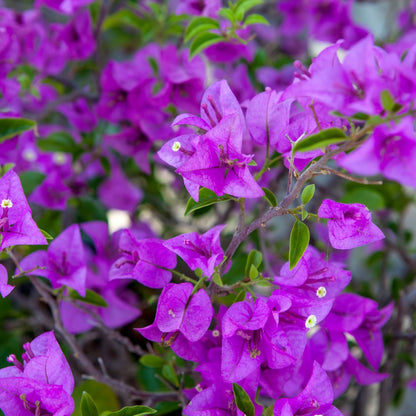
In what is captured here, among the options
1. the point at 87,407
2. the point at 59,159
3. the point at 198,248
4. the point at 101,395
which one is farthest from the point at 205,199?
the point at 59,159

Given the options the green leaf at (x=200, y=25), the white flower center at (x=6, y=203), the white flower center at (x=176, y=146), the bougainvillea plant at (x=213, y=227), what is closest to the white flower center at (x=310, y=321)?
the bougainvillea plant at (x=213, y=227)

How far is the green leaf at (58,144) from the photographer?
1.02 metres

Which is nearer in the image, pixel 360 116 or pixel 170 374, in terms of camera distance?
pixel 360 116

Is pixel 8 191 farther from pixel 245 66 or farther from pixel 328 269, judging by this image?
pixel 245 66

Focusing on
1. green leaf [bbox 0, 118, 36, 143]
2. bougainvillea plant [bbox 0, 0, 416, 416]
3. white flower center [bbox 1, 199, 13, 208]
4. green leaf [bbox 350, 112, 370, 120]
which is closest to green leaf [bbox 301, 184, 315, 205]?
bougainvillea plant [bbox 0, 0, 416, 416]

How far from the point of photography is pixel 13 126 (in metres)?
0.72

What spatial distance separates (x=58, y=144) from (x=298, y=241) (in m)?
0.67

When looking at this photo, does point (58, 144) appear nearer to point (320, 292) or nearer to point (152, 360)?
point (152, 360)

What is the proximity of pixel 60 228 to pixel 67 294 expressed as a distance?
357 mm

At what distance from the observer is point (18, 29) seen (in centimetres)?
97

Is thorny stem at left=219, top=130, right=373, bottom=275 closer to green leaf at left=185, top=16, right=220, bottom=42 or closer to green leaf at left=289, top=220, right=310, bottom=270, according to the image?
Answer: green leaf at left=289, top=220, right=310, bottom=270

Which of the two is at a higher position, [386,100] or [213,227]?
[386,100]

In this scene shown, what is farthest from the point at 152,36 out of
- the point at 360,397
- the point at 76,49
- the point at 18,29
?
the point at 360,397

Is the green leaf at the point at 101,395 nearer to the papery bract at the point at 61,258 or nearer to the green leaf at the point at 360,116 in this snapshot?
the papery bract at the point at 61,258
